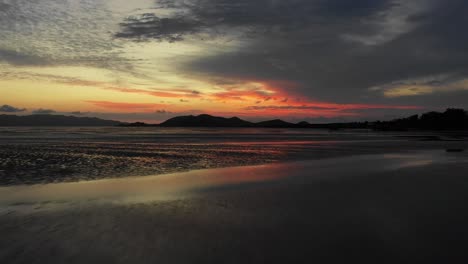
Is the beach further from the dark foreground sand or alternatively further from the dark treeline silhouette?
the dark treeline silhouette

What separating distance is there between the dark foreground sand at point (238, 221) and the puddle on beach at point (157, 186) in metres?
0.07

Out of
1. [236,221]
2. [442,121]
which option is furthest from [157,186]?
[442,121]

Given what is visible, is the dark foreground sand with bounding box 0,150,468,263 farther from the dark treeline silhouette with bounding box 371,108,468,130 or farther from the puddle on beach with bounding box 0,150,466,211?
the dark treeline silhouette with bounding box 371,108,468,130

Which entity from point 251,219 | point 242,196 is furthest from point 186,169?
point 251,219

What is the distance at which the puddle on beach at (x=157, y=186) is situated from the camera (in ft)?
33.5

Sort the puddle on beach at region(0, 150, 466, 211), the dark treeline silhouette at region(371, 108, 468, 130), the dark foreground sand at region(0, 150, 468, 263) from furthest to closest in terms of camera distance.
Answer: the dark treeline silhouette at region(371, 108, 468, 130)
the puddle on beach at region(0, 150, 466, 211)
the dark foreground sand at region(0, 150, 468, 263)

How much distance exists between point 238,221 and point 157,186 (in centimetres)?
552

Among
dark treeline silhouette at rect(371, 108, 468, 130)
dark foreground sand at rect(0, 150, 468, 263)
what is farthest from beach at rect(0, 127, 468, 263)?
dark treeline silhouette at rect(371, 108, 468, 130)

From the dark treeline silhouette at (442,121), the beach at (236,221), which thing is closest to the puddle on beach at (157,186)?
the beach at (236,221)

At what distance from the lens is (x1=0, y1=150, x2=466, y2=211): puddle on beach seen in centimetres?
1021

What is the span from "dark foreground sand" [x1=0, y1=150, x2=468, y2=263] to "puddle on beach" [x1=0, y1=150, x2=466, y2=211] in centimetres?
7

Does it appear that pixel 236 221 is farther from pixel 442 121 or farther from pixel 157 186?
pixel 442 121

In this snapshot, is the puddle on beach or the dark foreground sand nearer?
the dark foreground sand

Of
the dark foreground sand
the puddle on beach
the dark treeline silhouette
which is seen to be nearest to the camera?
the dark foreground sand
